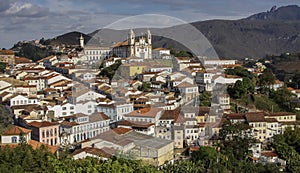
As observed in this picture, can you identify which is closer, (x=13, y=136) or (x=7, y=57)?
(x=13, y=136)

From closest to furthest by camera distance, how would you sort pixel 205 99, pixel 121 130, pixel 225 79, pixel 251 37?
pixel 121 130 → pixel 205 99 → pixel 225 79 → pixel 251 37

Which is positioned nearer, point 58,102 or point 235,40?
point 58,102

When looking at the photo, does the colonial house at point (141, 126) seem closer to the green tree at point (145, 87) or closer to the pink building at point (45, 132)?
the pink building at point (45, 132)

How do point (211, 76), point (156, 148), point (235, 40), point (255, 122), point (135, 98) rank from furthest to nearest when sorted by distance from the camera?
point (235, 40), point (211, 76), point (135, 98), point (255, 122), point (156, 148)

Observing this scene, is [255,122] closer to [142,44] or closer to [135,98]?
A: [135,98]

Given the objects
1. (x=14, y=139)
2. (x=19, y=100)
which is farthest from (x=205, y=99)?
(x=14, y=139)

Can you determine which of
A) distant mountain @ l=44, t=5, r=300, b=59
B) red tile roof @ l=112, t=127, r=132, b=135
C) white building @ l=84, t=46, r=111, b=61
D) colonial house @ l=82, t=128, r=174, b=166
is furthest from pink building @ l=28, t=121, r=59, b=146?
distant mountain @ l=44, t=5, r=300, b=59

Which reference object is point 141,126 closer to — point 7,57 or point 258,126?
point 258,126

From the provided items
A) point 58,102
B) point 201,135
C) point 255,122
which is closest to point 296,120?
point 255,122
